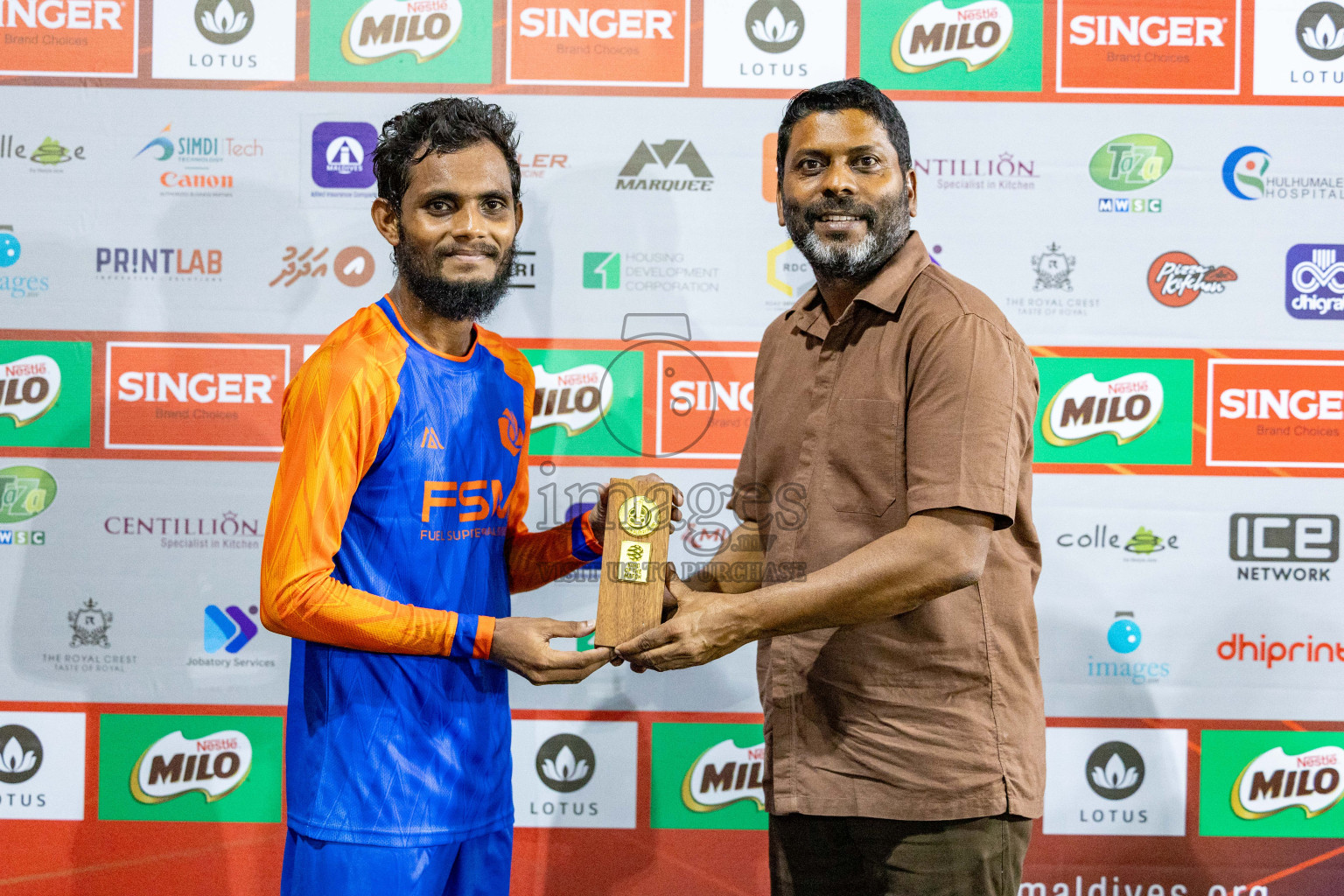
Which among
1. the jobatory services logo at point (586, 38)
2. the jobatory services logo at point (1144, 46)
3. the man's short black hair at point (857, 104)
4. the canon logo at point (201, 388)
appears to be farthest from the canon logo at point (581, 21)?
the canon logo at point (201, 388)

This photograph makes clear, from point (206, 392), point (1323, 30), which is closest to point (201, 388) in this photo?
point (206, 392)

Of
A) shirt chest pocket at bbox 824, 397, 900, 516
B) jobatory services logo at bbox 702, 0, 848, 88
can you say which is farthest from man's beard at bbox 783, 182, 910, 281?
jobatory services logo at bbox 702, 0, 848, 88

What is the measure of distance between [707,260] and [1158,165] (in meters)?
1.24

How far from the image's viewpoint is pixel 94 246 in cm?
252

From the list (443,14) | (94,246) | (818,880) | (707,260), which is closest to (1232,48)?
(707,260)

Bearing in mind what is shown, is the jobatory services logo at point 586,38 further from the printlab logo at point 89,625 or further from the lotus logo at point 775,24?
the printlab logo at point 89,625

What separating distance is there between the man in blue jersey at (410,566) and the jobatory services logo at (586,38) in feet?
2.70

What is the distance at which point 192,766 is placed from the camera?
8.32 ft

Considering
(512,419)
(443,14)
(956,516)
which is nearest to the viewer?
(956,516)

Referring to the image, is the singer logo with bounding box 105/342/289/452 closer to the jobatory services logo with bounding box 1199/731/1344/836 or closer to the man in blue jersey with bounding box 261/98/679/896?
the man in blue jersey with bounding box 261/98/679/896

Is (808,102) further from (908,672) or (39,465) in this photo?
(39,465)

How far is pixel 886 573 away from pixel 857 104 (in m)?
0.81

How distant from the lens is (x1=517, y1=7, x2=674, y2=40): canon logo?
8.02ft

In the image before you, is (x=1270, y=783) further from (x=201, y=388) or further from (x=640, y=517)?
(x=201, y=388)
